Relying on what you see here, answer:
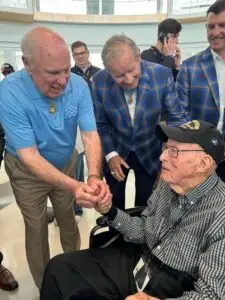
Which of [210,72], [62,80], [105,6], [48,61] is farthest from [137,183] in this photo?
[105,6]

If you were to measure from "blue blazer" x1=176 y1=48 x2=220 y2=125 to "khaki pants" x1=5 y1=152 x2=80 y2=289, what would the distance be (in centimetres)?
80

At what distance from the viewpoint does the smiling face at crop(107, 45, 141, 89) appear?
5.23 feet

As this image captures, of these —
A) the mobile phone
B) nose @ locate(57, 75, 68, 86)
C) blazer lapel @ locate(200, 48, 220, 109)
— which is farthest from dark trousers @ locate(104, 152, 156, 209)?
the mobile phone

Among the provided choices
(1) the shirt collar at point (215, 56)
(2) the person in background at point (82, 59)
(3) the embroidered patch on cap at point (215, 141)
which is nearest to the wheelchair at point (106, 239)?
(3) the embroidered patch on cap at point (215, 141)

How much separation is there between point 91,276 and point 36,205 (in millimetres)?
584

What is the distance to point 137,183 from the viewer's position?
6.88 feet

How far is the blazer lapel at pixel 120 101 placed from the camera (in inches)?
71.6

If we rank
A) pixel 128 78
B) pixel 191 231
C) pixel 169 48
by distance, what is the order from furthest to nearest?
pixel 169 48 < pixel 128 78 < pixel 191 231

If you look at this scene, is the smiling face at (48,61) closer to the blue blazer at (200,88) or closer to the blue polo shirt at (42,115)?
the blue polo shirt at (42,115)

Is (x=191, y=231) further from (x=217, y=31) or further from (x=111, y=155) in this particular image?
(x=217, y=31)

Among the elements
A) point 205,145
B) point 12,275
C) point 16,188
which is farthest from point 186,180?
point 12,275

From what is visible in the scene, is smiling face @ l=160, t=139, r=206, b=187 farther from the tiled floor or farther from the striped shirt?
the tiled floor

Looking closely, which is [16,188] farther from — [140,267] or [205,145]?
[205,145]

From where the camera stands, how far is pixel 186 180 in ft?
4.21
